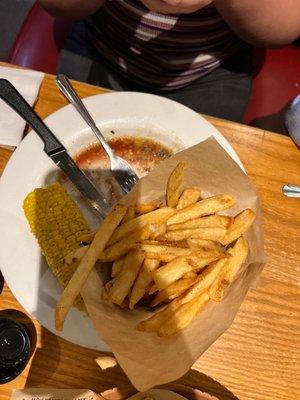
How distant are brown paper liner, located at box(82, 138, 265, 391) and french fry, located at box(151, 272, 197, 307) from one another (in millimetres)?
65

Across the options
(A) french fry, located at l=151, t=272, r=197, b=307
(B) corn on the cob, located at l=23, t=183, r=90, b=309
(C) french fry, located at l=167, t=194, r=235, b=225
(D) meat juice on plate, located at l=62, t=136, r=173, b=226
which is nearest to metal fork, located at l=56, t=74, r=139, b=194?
(D) meat juice on plate, located at l=62, t=136, r=173, b=226

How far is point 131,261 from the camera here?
108cm

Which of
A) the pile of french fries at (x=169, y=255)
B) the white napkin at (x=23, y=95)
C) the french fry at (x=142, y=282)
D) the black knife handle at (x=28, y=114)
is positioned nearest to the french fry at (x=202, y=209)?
the pile of french fries at (x=169, y=255)

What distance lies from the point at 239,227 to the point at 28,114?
60 centimetres

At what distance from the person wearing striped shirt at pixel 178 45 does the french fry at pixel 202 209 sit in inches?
21.5

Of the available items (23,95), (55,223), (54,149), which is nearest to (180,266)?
(55,223)

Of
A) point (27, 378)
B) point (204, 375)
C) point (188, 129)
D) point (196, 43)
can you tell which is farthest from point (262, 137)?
point (27, 378)

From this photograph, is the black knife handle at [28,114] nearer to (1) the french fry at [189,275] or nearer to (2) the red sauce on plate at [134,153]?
(2) the red sauce on plate at [134,153]

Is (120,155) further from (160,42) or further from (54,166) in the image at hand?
(160,42)

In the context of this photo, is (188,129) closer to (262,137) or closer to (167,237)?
(262,137)

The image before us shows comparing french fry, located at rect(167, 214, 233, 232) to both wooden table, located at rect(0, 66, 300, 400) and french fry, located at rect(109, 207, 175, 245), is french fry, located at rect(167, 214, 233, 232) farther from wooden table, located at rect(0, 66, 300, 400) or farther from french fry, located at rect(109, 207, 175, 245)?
wooden table, located at rect(0, 66, 300, 400)

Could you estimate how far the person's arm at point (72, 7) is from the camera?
1.46 meters

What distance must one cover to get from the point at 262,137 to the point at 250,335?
21.0 inches

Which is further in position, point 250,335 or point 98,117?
point 98,117
